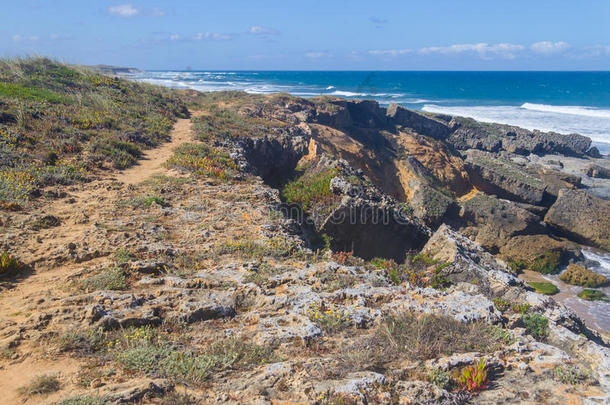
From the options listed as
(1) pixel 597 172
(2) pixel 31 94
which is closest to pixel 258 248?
(2) pixel 31 94

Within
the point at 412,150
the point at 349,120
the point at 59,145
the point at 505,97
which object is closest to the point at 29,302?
the point at 59,145

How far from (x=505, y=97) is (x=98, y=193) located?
333 ft

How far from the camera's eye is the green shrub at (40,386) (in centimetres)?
354

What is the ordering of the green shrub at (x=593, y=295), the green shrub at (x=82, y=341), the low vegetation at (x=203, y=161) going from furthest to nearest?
the green shrub at (x=593, y=295)
the low vegetation at (x=203, y=161)
the green shrub at (x=82, y=341)

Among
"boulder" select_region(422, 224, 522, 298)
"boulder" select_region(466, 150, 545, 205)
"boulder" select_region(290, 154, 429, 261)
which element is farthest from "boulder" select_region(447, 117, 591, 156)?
"boulder" select_region(422, 224, 522, 298)

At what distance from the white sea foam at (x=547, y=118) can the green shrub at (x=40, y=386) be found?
5472cm

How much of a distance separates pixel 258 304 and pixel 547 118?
234ft

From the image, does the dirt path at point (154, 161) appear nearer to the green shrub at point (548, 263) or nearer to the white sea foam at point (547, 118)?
the green shrub at point (548, 263)

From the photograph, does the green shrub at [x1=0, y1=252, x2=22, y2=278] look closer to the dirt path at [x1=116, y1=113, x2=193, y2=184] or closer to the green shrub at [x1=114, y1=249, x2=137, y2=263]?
the green shrub at [x1=114, y1=249, x2=137, y2=263]

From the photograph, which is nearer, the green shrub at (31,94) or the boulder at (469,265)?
the boulder at (469,265)

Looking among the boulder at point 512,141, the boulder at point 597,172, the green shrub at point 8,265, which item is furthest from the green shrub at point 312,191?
the boulder at point 597,172

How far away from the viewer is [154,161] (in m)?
13.2

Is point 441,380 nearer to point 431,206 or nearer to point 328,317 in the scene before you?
point 328,317

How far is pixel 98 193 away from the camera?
9.50 meters
